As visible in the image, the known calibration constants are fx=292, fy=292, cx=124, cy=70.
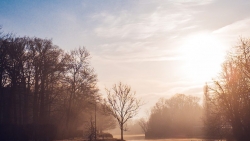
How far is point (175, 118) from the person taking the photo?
106 m

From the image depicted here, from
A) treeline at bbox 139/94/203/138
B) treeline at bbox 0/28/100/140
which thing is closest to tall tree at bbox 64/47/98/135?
treeline at bbox 0/28/100/140

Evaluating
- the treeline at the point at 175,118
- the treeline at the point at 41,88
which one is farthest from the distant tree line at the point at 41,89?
the treeline at the point at 175,118

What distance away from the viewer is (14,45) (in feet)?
136

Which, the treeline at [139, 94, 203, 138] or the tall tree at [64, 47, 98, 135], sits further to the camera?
the treeline at [139, 94, 203, 138]

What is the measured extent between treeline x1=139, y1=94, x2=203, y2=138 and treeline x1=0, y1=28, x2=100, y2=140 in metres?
48.6

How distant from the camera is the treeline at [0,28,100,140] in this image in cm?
3965

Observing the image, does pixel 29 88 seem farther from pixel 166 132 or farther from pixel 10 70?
pixel 166 132

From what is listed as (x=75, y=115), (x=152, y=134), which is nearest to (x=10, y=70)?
(x=75, y=115)

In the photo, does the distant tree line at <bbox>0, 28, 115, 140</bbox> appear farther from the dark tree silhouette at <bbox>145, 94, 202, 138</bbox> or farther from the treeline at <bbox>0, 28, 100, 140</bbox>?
the dark tree silhouette at <bbox>145, 94, 202, 138</bbox>

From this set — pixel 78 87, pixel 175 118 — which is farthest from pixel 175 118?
pixel 78 87

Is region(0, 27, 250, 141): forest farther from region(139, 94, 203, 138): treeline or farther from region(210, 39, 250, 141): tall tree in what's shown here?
region(139, 94, 203, 138): treeline

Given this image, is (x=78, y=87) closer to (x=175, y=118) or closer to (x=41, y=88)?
(x=41, y=88)

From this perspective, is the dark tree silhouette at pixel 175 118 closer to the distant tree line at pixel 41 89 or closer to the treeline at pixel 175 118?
the treeline at pixel 175 118

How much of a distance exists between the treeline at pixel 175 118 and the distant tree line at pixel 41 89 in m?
47.9
